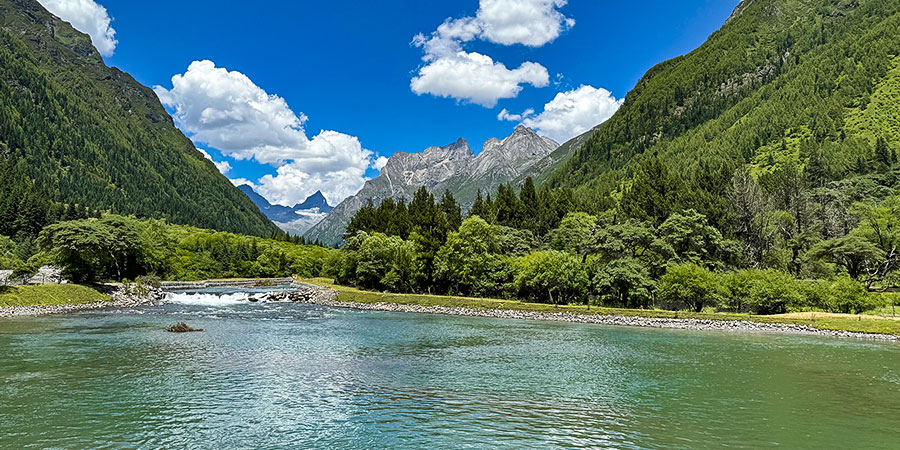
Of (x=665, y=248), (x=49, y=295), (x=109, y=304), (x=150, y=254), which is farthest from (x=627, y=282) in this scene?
(x=150, y=254)

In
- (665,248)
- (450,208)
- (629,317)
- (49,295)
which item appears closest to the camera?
(629,317)

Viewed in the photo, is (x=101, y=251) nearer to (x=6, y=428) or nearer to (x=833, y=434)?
(x=6, y=428)

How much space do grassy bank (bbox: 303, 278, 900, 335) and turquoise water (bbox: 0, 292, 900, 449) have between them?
7.13 m

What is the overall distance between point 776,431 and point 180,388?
26.3 meters

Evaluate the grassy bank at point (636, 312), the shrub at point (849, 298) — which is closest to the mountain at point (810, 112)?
the shrub at point (849, 298)

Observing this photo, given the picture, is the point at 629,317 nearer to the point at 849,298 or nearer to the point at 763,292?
the point at 763,292

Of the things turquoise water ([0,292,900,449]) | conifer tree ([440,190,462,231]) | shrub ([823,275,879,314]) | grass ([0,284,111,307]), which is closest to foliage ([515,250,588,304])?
turquoise water ([0,292,900,449])

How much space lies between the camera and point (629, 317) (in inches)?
2267

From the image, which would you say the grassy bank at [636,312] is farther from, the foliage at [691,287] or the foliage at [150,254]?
the foliage at [150,254]

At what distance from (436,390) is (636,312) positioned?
139 feet

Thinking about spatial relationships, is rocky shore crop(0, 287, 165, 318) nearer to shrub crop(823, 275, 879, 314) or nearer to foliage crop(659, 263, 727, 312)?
foliage crop(659, 263, 727, 312)

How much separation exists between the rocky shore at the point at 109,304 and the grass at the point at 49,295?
3.82 feet

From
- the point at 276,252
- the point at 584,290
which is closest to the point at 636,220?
the point at 584,290

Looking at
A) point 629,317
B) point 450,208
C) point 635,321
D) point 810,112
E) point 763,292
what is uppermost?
point 810,112
